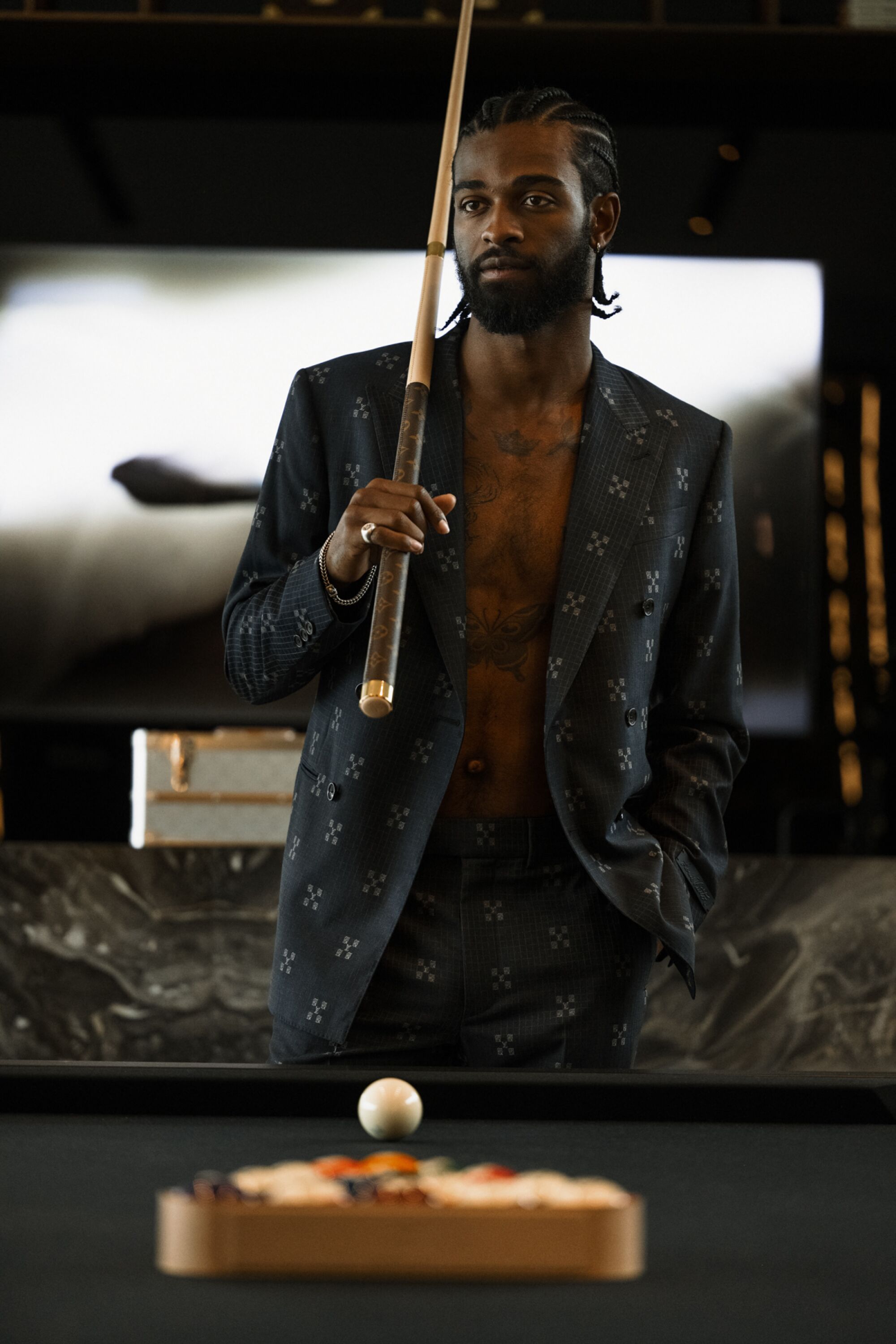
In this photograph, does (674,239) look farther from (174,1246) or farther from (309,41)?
(174,1246)

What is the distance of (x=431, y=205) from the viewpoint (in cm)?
364

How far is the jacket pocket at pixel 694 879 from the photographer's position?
196 cm

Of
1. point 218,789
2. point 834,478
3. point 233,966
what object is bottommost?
point 233,966

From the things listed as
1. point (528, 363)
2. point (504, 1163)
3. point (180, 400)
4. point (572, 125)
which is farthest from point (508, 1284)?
point (180, 400)

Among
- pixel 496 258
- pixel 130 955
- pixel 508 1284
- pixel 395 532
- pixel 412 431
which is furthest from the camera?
pixel 130 955

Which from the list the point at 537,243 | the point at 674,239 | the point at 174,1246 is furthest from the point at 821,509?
the point at 174,1246

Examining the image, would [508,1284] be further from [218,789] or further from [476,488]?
[218,789]

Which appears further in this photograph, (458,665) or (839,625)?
(839,625)

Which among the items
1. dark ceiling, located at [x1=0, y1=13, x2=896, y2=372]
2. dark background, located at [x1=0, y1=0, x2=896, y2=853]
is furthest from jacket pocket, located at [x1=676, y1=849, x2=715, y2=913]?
dark ceiling, located at [x1=0, y1=13, x2=896, y2=372]

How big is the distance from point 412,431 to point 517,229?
0.32 metres

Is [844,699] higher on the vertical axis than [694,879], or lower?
higher

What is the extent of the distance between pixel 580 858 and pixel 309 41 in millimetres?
2020

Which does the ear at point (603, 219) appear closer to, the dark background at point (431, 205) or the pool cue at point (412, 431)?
the pool cue at point (412, 431)

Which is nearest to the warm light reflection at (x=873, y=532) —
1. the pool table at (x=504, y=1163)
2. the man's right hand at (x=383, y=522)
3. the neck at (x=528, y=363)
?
the neck at (x=528, y=363)
